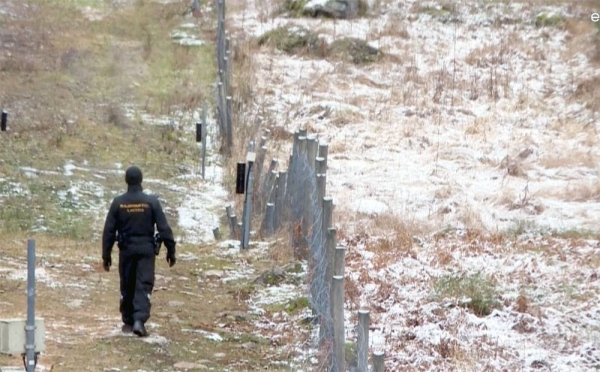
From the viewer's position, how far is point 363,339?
275 inches

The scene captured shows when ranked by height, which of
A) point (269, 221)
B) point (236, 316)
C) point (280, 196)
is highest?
point (280, 196)

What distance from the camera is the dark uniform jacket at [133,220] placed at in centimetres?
983

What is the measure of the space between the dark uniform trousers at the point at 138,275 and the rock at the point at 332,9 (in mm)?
18136

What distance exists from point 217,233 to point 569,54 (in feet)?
39.2

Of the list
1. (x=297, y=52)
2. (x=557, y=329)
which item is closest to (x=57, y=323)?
(x=557, y=329)

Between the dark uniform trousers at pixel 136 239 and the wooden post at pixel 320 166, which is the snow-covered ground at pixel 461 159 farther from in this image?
the dark uniform trousers at pixel 136 239

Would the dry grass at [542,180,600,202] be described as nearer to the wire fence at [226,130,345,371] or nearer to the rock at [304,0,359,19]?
the wire fence at [226,130,345,371]

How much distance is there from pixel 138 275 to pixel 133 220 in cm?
49

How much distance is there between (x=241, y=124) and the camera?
19.4 metres

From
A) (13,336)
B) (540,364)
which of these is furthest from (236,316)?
(13,336)

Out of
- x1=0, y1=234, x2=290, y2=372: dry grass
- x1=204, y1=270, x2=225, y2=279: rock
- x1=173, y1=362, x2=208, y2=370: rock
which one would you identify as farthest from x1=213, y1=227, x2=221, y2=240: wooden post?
x1=173, y1=362, x2=208, y2=370: rock

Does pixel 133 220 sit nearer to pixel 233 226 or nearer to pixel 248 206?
pixel 248 206

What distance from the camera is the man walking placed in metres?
9.84

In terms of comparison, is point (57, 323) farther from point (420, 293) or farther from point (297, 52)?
point (297, 52)
